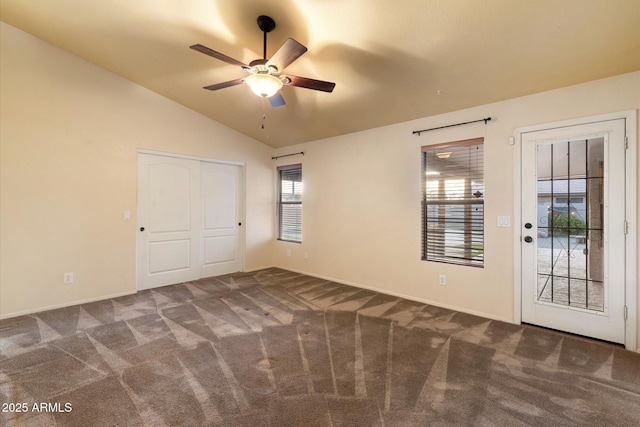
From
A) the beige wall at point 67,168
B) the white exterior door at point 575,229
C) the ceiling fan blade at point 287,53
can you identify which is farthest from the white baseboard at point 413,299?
the ceiling fan blade at point 287,53

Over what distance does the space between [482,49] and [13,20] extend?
197 inches

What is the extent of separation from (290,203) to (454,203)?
322cm

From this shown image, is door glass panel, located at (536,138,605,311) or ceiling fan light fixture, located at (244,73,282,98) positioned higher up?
ceiling fan light fixture, located at (244,73,282,98)

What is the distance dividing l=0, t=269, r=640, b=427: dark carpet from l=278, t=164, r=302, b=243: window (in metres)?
2.39

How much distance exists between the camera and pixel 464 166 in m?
3.54

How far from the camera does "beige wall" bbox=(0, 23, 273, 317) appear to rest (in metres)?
3.26

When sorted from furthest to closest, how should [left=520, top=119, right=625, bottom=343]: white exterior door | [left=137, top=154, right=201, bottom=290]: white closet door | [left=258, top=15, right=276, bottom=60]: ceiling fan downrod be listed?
[left=137, top=154, right=201, bottom=290]: white closet door, [left=520, top=119, right=625, bottom=343]: white exterior door, [left=258, top=15, right=276, bottom=60]: ceiling fan downrod

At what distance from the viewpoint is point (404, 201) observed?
4.00 metres

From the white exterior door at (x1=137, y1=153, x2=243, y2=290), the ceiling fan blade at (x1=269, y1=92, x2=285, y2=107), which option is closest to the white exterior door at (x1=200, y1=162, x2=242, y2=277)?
the white exterior door at (x1=137, y1=153, x2=243, y2=290)

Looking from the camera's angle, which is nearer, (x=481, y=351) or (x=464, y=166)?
(x=481, y=351)

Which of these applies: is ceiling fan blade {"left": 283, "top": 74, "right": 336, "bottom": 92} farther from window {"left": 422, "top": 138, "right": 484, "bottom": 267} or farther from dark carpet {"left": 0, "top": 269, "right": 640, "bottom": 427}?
dark carpet {"left": 0, "top": 269, "right": 640, "bottom": 427}

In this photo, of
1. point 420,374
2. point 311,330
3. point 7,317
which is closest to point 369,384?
point 420,374

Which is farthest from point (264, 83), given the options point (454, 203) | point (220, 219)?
point (220, 219)

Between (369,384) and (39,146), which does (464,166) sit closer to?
(369,384)
